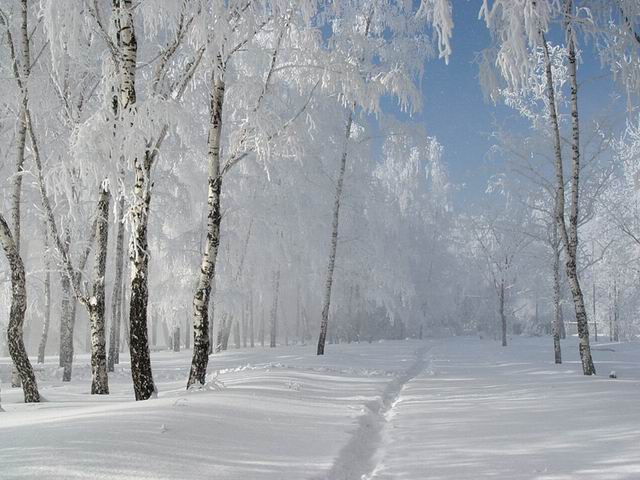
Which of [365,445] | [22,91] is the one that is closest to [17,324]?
[22,91]

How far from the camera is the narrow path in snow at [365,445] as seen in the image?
4586 mm

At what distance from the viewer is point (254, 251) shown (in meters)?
23.8

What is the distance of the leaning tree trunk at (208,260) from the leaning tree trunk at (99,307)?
2321 mm

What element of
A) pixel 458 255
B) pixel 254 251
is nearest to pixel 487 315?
pixel 458 255

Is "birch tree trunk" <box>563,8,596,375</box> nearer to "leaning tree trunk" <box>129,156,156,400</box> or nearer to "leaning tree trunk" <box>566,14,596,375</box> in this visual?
"leaning tree trunk" <box>566,14,596,375</box>

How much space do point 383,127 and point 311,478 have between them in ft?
53.2

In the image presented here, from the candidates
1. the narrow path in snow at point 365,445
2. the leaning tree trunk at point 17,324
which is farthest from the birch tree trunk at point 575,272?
the leaning tree trunk at point 17,324

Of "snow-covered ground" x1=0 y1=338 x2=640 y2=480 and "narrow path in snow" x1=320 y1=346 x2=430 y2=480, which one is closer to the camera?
"snow-covered ground" x1=0 y1=338 x2=640 y2=480

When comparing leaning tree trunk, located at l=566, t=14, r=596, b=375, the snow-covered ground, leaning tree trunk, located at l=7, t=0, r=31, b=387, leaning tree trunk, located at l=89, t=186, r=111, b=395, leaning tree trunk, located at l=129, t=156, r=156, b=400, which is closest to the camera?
the snow-covered ground

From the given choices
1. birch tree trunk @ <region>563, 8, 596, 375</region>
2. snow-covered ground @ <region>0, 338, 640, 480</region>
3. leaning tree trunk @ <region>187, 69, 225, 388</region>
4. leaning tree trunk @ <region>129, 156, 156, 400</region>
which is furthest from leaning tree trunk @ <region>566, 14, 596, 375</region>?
leaning tree trunk @ <region>129, 156, 156, 400</region>

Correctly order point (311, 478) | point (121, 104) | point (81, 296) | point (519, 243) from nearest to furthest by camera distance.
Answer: point (311, 478), point (121, 104), point (81, 296), point (519, 243)

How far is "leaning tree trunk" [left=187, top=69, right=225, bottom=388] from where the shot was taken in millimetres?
8289

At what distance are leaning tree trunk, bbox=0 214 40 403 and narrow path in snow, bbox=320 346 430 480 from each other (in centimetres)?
575

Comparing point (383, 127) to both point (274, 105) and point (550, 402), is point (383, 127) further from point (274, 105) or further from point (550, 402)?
point (550, 402)
